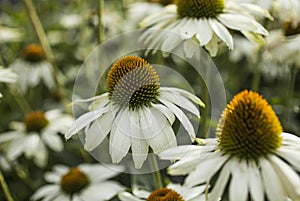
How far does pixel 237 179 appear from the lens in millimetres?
831

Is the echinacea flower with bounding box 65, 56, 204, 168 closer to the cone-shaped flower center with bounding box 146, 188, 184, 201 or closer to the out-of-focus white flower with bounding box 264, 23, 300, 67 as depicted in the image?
the cone-shaped flower center with bounding box 146, 188, 184, 201

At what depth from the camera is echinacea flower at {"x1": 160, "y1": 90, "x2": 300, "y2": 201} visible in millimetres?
818

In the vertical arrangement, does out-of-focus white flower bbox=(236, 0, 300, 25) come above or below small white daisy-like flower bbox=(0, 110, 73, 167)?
above

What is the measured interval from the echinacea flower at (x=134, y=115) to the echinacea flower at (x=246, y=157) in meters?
0.09

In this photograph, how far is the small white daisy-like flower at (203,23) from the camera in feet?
4.17

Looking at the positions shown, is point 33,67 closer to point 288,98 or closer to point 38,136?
point 38,136

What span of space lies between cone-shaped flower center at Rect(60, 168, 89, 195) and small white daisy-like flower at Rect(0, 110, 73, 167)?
249mm

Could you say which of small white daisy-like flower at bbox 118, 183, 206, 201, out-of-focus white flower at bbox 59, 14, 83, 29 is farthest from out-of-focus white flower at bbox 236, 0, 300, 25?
out-of-focus white flower at bbox 59, 14, 83, 29

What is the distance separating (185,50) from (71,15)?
160 cm

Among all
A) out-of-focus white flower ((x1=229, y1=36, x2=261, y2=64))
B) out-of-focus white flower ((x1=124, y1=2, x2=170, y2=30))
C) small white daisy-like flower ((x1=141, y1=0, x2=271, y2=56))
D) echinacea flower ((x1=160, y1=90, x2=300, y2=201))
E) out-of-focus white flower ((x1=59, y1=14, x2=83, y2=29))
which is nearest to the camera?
echinacea flower ((x1=160, y1=90, x2=300, y2=201))

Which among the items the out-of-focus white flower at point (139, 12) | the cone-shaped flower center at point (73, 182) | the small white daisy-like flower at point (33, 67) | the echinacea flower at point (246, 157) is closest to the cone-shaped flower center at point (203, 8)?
the echinacea flower at point (246, 157)

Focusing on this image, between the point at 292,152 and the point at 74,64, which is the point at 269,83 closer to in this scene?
the point at 74,64

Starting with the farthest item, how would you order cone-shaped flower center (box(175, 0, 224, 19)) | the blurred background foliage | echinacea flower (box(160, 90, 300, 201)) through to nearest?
the blurred background foliage, cone-shaped flower center (box(175, 0, 224, 19)), echinacea flower (box(160, 90, 300, 201))

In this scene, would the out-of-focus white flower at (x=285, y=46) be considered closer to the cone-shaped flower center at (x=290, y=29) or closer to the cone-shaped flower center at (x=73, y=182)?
the cone-shaped flower center at (x=290, y=29)
